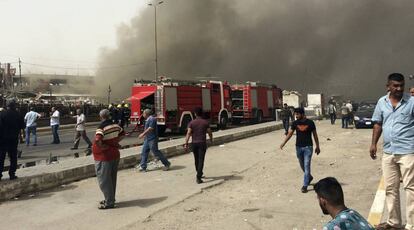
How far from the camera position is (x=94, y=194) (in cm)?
742

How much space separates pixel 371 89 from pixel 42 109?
47.2 meters

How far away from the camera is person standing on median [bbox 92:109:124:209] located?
6.36 m

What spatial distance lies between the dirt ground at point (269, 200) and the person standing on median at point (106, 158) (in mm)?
823

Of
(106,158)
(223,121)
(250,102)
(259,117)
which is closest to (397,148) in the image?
(106,158)

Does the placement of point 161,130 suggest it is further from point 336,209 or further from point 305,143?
point 336,209

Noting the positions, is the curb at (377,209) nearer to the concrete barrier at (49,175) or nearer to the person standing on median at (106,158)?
the person standing on median at (106,158)

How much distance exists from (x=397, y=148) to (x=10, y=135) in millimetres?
5792

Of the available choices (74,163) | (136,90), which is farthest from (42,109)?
(74,163)

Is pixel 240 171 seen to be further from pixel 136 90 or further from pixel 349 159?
pixel 136 90

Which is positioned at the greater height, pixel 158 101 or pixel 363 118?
pixel 158 101

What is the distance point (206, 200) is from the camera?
6.73 meters

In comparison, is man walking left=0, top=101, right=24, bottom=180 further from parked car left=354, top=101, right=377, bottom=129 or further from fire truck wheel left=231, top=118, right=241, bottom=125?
fire truck wheel left=231, top=118, right=241, bottom=125

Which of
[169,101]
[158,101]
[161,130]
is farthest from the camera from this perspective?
[161,130]

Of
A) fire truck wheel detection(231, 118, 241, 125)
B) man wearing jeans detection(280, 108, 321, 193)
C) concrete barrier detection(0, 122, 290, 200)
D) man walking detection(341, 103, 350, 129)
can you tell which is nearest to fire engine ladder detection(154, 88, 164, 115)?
concrete barrier detection(0, 122, 290, 200)
